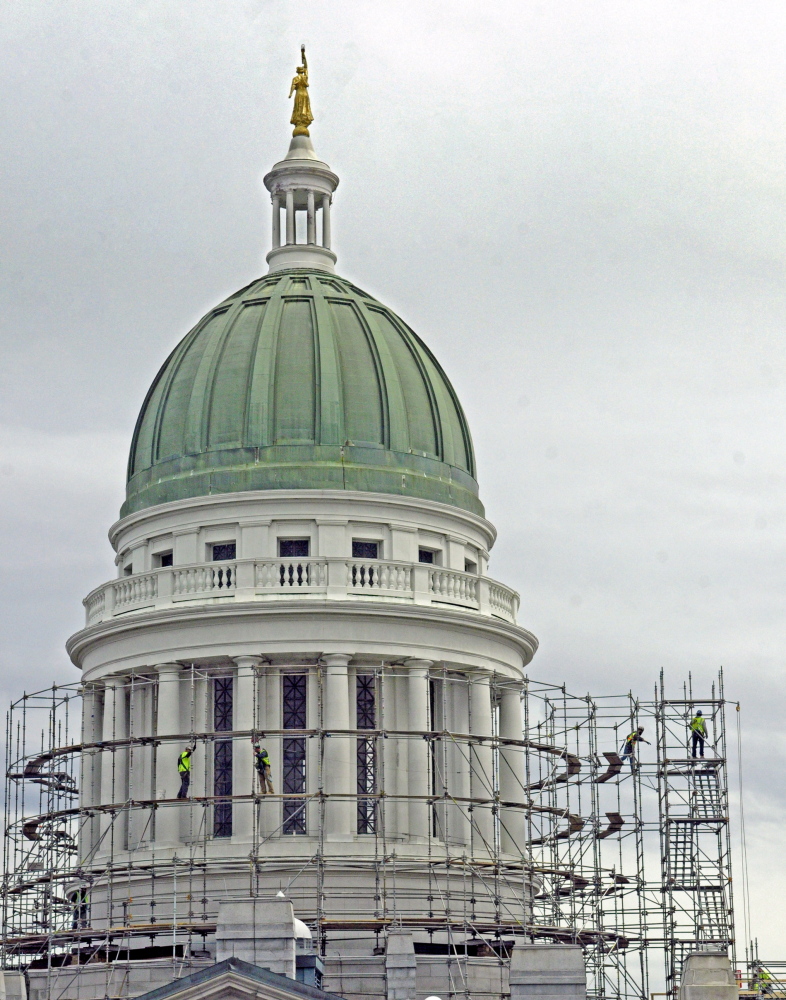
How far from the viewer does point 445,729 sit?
68.1m

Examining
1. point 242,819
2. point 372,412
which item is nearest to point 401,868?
point 242,819

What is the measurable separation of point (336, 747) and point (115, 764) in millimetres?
8055

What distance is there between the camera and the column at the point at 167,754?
2655 inches

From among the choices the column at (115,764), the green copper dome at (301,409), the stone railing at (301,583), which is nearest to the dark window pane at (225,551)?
the stone railing at (301,583)

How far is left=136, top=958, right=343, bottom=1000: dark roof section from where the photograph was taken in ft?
157

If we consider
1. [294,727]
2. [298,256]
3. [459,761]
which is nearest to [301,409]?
[298,256]

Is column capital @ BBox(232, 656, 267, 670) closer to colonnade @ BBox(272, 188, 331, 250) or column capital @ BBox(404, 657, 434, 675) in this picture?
column capital @ BBox(404, 657, 434, 675)

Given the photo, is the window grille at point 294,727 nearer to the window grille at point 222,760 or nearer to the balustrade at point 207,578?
the window grille at point 222,760

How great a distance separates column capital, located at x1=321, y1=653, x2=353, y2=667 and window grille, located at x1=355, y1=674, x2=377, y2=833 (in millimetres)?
1224

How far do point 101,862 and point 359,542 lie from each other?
12.7 metres

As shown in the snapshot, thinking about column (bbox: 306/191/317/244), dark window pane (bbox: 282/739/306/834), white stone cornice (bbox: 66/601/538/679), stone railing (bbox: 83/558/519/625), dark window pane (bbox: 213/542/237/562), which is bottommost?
dark window pane (bbox: 282/739/306/834)

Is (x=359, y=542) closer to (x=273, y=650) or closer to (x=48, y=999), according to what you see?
(x=273, y=650)

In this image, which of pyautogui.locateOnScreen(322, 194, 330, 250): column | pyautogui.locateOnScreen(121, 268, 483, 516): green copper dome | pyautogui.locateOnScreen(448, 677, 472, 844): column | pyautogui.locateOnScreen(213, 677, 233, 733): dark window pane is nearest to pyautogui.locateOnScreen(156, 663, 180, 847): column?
pyautogui.locateOnScreen(213, 677, 233, 733): dark window pane

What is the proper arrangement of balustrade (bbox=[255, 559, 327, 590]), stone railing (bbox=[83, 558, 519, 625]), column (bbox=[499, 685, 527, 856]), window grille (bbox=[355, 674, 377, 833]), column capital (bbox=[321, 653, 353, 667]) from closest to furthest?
column capital (bbox=[321, 653, 353, 667]) → window grille (bbox=[355, 674, 377, 833]) → stone railing (bbox=[83, 558, 519, 625]) → balustrade (bbox=[255, 559, 327, 590]) → column (bbox=[499, 685, 527, 856])
